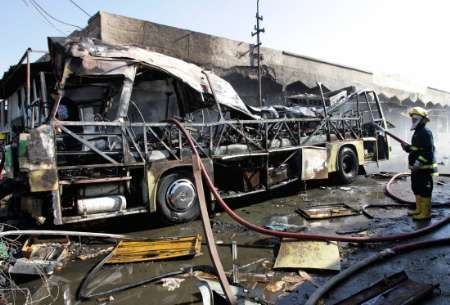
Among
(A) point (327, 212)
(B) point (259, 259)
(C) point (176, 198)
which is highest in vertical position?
(C) point (176, 198)

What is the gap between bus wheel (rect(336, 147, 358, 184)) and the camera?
8.86 meters

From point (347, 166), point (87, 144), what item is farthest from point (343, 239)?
point (347, 166)

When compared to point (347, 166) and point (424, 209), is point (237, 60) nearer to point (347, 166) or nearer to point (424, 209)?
point (347, 166)

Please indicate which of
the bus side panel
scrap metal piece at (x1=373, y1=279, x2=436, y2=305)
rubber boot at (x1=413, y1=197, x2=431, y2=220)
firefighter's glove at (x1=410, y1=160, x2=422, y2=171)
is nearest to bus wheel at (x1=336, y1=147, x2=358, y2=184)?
the bus side panel

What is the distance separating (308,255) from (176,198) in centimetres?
240

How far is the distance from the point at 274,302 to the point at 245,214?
11.5ft

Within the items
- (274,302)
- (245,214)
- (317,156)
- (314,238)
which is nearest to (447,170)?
(317,156)

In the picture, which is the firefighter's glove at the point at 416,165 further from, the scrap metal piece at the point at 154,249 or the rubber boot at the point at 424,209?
the scrap metal piece at the point at 154,249

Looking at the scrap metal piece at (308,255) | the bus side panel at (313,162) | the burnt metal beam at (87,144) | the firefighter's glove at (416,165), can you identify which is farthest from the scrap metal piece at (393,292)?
the bus side panel at (313,162)

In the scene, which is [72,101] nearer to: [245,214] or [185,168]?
[185,168]

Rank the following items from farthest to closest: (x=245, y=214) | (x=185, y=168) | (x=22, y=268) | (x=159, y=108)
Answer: (x=159, y=108), (x=245, y=214), (x=185, y=168), (x=22, y=268)

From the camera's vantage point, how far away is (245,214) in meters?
6.71

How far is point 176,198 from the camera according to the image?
570cm

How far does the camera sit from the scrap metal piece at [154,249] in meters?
4.34
